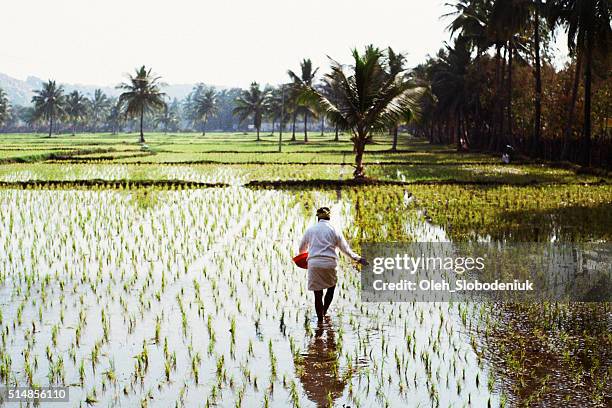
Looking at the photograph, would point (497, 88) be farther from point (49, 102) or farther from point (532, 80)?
point (49, 102)

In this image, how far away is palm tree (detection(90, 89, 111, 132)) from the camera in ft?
420

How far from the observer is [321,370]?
5.89 metres

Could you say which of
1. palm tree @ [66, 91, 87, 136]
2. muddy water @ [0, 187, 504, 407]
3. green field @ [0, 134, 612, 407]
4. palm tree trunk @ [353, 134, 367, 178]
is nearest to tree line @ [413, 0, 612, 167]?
palm tree trunk @ [353, 134, 367, 178]

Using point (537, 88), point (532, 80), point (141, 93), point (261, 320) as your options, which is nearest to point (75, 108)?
point (141, 93)

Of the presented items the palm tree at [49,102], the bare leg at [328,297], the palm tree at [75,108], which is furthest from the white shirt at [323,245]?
the palm tree at [75,108]

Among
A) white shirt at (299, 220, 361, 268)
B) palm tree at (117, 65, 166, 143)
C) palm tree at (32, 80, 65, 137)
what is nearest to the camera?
white shirt at (299, 220, 361, 268)

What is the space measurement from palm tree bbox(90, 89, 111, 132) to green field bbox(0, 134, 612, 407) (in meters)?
116

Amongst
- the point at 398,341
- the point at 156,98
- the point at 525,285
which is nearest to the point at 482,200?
the point at 525,285

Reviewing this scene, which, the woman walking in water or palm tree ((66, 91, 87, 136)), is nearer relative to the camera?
the woman walking in water

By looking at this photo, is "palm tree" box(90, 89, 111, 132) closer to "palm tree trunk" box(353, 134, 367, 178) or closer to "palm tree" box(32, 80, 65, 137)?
"palm tree" box(32, 80, 65, 137)

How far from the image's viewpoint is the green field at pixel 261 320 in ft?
18.0

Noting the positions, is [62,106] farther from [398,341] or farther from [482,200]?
[398,341]

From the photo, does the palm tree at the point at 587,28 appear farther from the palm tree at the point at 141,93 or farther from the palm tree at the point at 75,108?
the palm tree at the point at 75,108

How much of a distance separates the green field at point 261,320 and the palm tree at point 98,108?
11579cm
